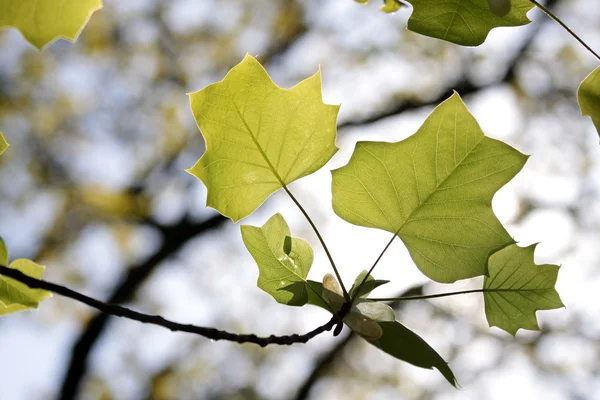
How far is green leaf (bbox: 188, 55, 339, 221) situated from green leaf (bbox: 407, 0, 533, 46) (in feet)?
0.32

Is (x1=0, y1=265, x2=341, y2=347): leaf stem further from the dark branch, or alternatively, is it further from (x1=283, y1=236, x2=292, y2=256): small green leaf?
the dark branch

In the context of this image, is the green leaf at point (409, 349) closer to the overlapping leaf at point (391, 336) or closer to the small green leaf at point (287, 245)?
the overlapping leaf at point (391, 336)

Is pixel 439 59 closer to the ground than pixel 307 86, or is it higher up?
closer to the ground

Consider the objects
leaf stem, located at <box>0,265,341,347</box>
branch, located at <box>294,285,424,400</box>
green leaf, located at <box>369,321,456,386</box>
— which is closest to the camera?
leaf stem, located at <box>0,265,341,347</box>

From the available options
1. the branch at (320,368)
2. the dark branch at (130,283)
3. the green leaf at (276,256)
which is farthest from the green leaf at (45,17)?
the branch at (320,368)

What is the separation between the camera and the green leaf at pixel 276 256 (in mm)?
493

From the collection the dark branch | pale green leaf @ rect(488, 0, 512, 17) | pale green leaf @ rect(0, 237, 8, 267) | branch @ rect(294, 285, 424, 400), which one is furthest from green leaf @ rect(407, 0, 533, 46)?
branch @ rect(294, 285, 424, 400)

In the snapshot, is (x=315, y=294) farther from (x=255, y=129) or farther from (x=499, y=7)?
(x=499, y=7)

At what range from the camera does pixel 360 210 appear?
1.66 ft

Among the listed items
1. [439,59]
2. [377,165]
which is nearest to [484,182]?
[377,165]

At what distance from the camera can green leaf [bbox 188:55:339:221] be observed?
46 centimetres

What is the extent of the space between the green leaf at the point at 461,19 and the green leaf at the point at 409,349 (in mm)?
242

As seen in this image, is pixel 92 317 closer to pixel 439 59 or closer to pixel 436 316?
pixel 436 316

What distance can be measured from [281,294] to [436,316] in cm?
433
